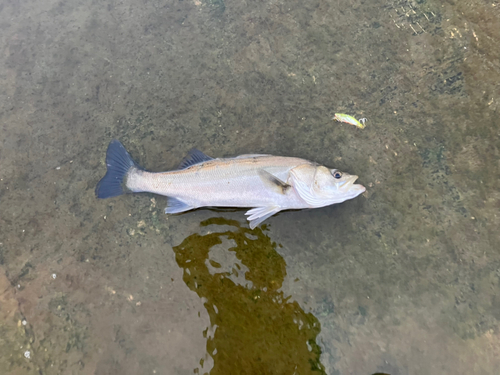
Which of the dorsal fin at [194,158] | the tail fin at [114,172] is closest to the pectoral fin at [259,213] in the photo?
the dorsal fin at [194,158]

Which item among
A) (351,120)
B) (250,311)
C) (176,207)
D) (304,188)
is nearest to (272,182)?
(304,188)

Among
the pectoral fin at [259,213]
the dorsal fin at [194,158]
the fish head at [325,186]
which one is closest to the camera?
the fish head at [325,186]

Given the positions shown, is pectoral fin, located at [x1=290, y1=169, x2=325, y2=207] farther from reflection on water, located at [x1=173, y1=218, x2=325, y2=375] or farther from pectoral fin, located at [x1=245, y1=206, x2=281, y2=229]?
reflection on water, located at [x1=173, y1=218, x2=325, y2=375]

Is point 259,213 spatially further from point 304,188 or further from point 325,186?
point 325,186

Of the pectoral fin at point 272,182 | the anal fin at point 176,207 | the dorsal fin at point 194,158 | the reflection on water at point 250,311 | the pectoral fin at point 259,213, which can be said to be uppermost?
the dorsal fin at point 194,158

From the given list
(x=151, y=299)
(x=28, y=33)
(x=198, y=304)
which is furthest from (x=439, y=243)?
(x=28, y=33)

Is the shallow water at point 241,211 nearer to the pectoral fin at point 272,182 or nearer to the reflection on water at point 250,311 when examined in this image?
the reflection on water at point 250,311

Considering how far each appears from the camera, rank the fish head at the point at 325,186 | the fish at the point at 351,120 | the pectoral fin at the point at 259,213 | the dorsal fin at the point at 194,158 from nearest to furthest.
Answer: the fish head at the point at 325,186, the pectoral fin at the point at 259,213, the dorsal fin at the point at 194,158, the fish at the point at 351,120

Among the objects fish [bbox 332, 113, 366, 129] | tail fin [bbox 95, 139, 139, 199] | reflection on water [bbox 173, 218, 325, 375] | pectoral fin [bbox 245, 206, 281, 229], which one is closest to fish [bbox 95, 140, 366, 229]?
pectoral fin [bbox 245, 206, 281, 229]
